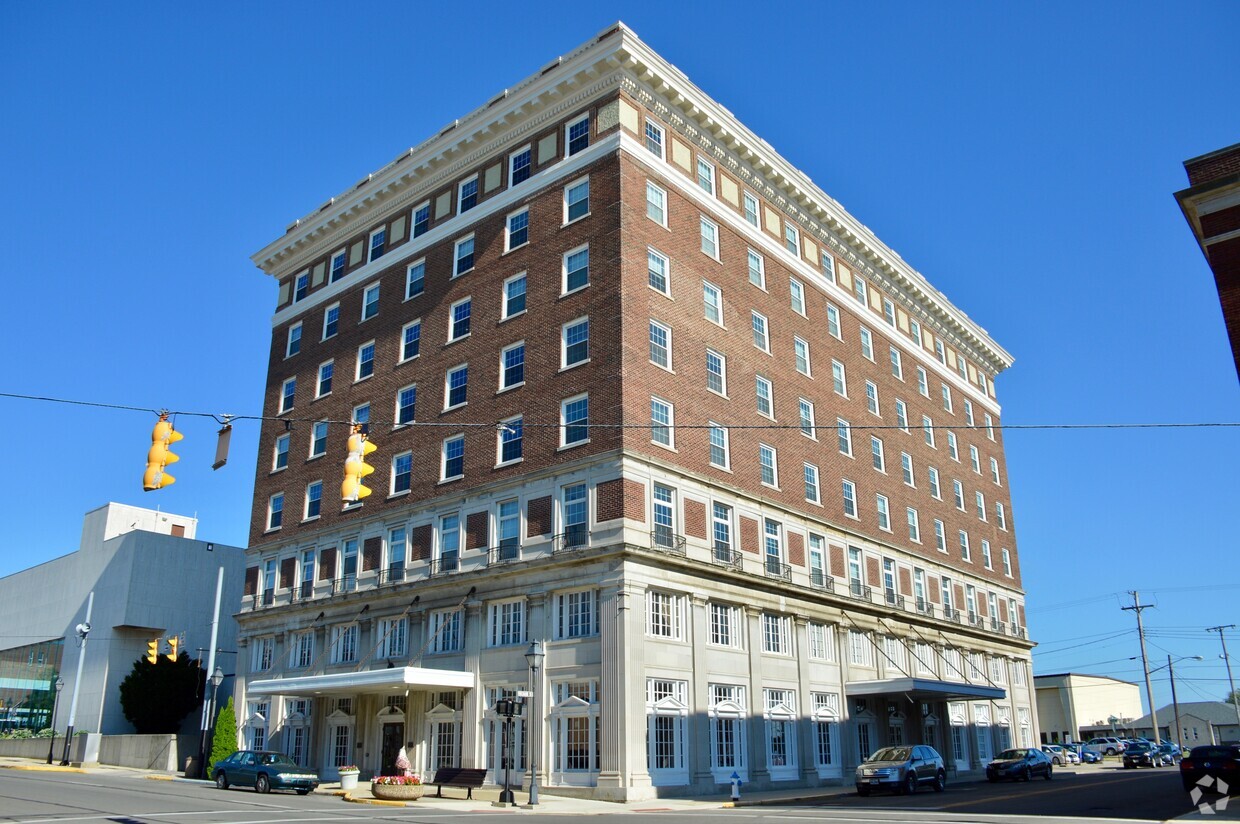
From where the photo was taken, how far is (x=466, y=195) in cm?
4597

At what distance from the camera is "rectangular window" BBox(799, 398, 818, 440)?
1829 inches

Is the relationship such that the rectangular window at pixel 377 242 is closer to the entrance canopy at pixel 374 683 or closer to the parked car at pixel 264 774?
the entrance canopy at pixel 374 683

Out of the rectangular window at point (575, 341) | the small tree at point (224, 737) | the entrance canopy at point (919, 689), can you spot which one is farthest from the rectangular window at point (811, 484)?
the small tree at point (224, 737)

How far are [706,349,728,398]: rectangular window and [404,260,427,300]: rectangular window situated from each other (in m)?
14.1

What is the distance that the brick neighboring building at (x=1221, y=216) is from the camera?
83.5 ft

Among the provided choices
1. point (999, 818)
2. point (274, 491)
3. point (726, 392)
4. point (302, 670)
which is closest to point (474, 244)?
point (726, 392)

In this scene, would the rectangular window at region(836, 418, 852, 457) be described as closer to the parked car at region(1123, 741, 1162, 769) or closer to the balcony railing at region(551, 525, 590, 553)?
the balcony railing at region(551, 525, 590, 553)

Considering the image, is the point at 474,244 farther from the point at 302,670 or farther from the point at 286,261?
the point at 302,670

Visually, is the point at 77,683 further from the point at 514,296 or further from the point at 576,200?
the point at 576,200

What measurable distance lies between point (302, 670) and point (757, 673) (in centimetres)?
2090

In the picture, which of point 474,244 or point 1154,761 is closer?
point 474,244

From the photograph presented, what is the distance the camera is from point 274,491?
51.5 meters

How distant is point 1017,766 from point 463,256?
108 feet

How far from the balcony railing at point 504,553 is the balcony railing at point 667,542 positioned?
17.7ft
